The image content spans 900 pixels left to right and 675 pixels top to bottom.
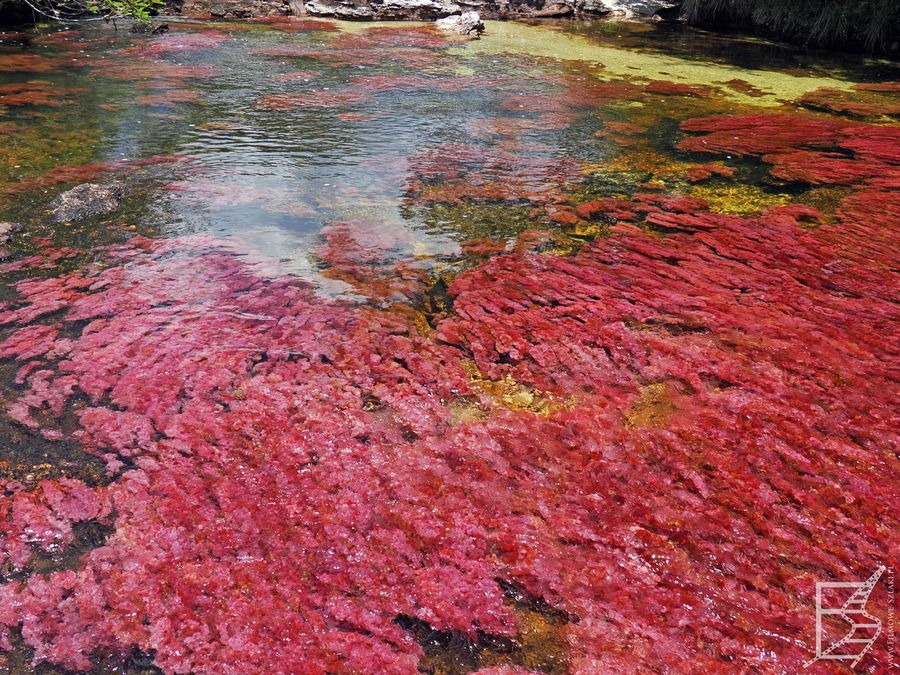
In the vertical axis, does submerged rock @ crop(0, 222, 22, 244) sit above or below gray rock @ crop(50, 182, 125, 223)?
below

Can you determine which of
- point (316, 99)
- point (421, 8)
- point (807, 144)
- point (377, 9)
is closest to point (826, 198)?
point (807, 144)

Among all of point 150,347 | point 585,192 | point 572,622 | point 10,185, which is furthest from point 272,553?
point 10,185

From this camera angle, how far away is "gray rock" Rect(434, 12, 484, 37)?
1142 centimetres

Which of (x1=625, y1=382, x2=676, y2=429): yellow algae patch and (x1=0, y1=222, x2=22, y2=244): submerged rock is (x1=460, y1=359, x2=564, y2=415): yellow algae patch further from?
(x1=0, y1=222, x2=22, y2=244): submerged rock

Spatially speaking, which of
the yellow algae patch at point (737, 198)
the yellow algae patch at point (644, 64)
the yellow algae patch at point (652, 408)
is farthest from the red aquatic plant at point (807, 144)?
the yellow algae patch at point (652, 408)

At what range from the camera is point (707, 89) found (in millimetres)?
7801

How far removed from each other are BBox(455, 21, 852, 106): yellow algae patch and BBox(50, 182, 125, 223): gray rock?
22.7ft

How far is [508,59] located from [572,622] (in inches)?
370

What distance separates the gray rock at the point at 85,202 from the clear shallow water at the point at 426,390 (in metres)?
0.11

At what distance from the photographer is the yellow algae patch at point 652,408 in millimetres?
2312

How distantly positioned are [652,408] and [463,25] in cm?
1116

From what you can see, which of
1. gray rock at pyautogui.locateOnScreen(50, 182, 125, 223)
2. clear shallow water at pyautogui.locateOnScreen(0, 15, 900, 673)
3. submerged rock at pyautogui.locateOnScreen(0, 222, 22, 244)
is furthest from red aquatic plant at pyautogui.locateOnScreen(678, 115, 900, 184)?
submerged rock at pyautogui.locateOnScreen(0, 222, 22, 244)

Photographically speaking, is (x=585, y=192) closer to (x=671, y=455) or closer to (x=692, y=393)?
(x=692, y=393)

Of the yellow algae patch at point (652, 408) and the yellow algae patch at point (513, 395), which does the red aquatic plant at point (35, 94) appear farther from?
the yellow algae patch at point (652, 408)
